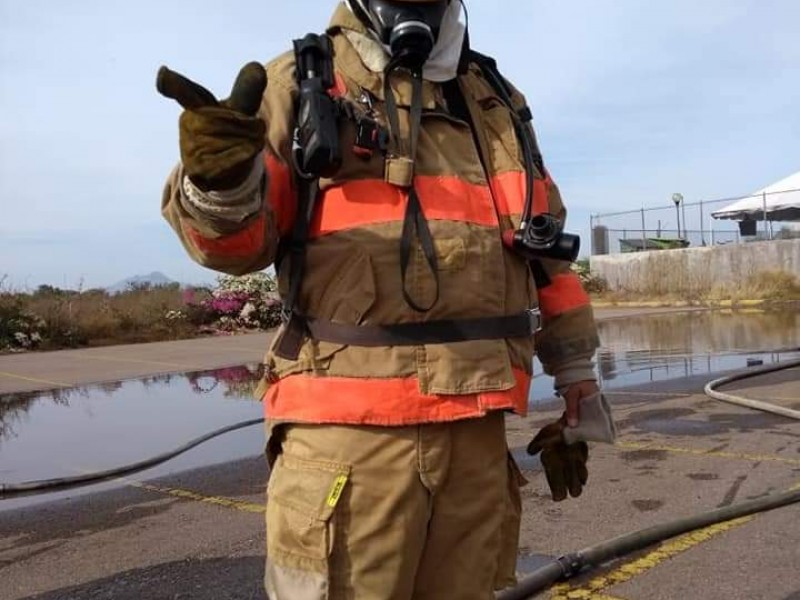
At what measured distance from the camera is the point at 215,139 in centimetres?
148

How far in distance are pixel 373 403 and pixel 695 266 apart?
25611 mm

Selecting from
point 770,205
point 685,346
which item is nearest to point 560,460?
point 685,346

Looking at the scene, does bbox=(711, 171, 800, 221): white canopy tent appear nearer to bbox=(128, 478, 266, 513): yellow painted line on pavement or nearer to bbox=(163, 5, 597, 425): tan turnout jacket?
bbox=(128, 478, 266, 513): yellow painted line on pavement

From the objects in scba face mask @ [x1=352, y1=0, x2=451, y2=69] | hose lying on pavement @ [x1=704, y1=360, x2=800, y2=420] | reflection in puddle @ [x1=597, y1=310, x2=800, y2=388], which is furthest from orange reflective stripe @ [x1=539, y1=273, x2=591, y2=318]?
reflection in puddle @ [x1=597, y1=310, x2=800, y2=388]

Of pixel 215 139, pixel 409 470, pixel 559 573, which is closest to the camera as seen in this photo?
pixel 215 139

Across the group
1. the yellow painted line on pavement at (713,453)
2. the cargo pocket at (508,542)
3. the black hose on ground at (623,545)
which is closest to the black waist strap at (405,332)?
the cargo pocket at (508,542)

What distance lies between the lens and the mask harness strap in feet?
5.79

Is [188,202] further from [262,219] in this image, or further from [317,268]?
[317,268]

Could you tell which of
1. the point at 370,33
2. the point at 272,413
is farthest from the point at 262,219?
the point at 370,33

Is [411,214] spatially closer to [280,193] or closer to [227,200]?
[280,193]

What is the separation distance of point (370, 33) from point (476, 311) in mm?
711

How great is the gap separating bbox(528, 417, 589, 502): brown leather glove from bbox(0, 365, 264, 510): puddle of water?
4.21m

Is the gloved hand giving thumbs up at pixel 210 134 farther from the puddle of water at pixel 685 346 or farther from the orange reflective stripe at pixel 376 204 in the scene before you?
the puddle of water at pixel 685 346

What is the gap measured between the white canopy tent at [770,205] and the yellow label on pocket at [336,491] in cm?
2720
